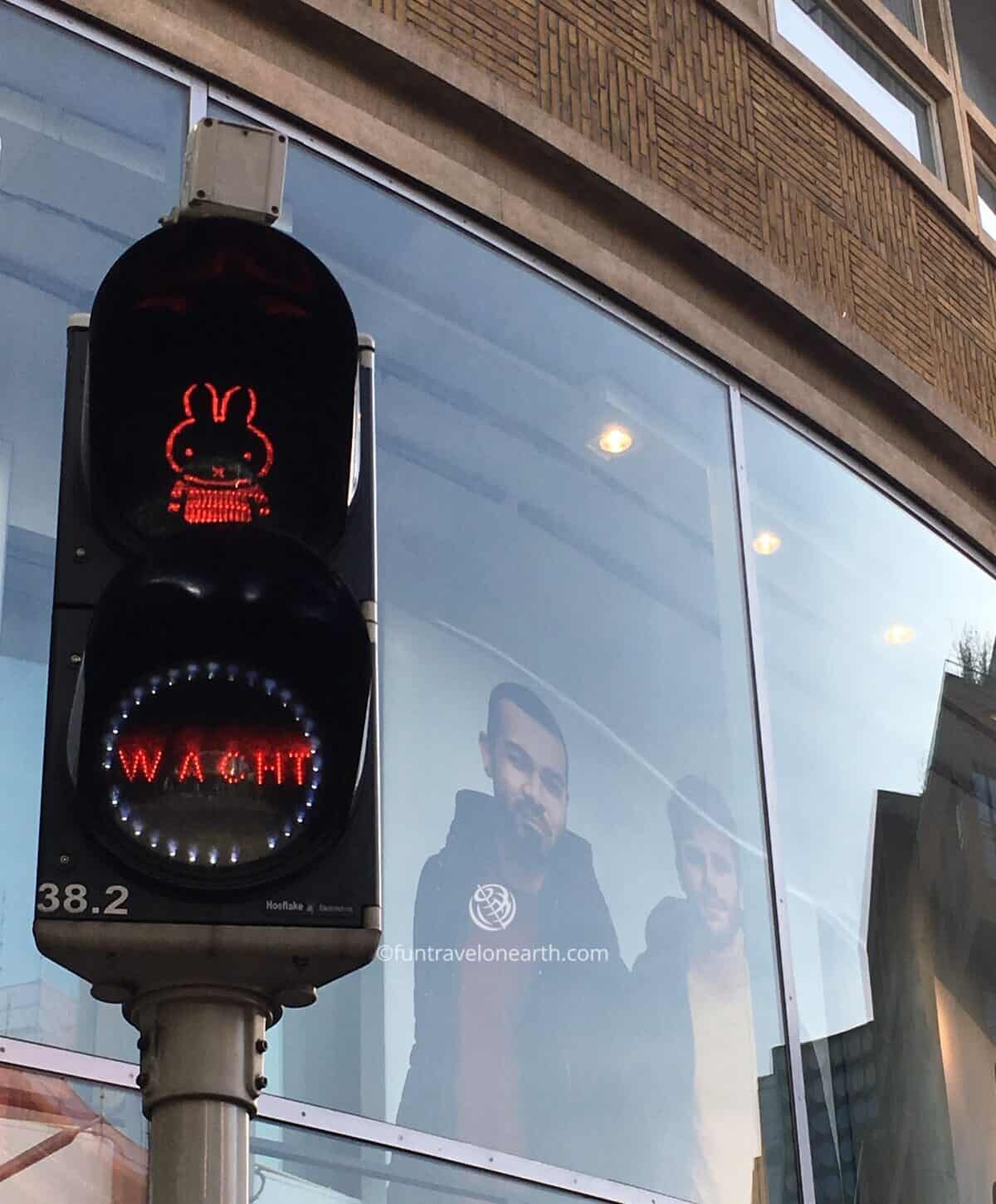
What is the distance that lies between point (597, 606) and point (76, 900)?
583 cm

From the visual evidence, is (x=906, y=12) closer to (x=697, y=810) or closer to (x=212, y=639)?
(x=697, y=810)

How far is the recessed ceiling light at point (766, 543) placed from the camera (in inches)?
340

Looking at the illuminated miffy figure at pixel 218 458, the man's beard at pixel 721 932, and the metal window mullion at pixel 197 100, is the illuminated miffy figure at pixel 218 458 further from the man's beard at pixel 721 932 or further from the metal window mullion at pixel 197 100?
the man's beard at pixel 721 932

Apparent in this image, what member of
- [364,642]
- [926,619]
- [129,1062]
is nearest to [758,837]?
[926,619]

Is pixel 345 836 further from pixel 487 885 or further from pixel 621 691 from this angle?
pixel 621 691

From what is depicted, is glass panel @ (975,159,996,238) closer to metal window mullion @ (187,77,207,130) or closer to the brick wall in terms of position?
the brick wall

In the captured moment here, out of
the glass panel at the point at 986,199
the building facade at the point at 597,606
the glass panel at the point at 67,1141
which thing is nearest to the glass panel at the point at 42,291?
the building facade at the point at 597,606

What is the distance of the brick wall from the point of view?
8.48 meters

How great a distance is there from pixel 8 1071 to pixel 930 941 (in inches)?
192

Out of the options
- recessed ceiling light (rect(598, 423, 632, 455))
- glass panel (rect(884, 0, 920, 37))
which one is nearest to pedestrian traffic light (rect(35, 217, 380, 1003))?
recessed ceiling light (rect(598, 423, 632, 455))

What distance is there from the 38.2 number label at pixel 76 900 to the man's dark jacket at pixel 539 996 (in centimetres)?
428

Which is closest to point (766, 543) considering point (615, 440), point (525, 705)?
point (615, 440)

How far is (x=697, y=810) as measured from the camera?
7.61m

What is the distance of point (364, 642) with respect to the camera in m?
2.04
